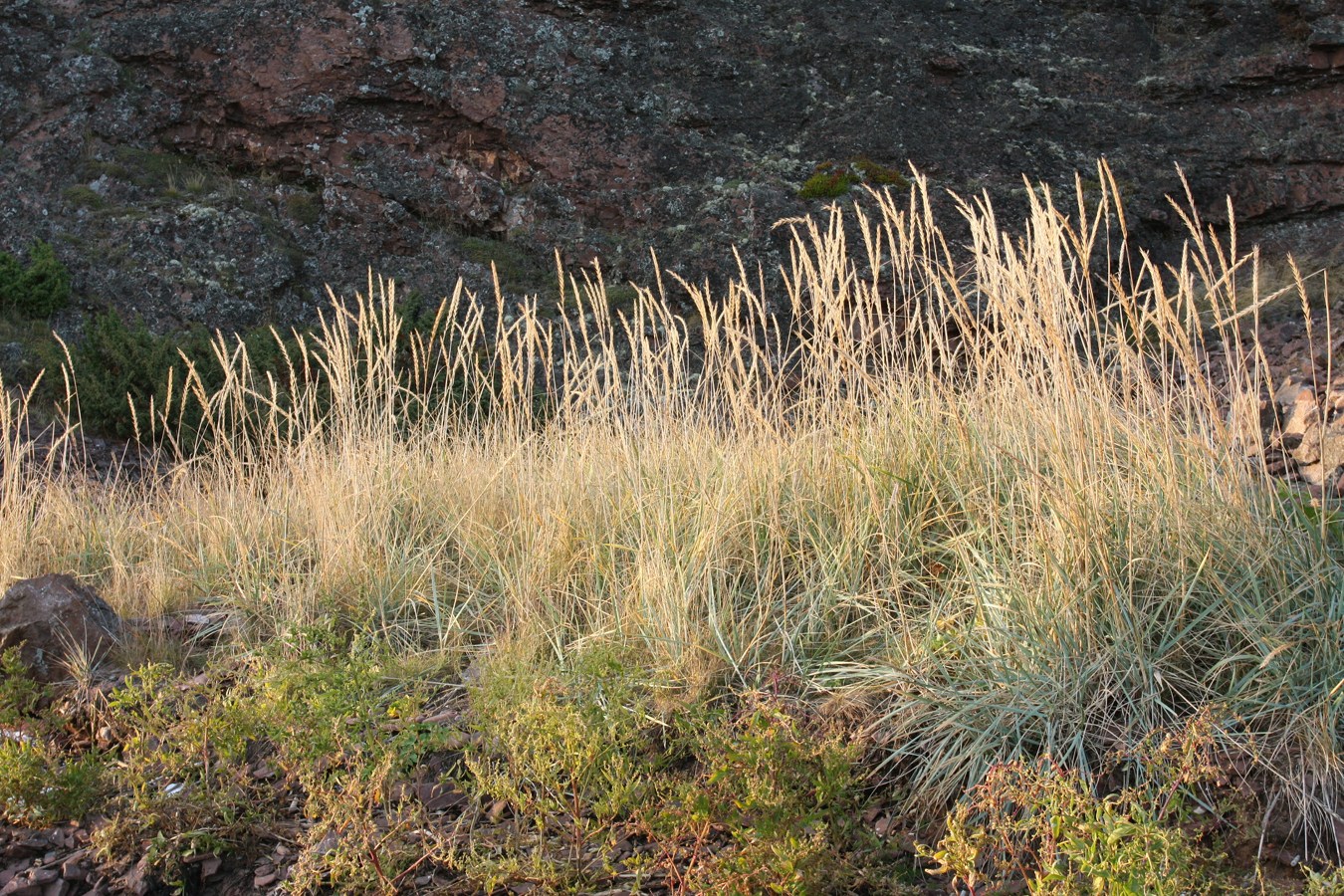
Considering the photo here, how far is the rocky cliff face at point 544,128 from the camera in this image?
376 inches

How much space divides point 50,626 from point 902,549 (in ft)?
8.98

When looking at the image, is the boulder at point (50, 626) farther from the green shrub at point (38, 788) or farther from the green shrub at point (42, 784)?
the green shrub at point (38, 788)

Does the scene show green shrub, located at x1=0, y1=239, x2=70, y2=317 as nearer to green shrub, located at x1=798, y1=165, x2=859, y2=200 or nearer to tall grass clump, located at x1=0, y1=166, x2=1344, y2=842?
tall grass clump, located at x1=0, y1=166, x2=1344, y2=842

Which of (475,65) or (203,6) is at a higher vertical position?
(203,6)

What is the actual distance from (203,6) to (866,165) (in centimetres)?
647

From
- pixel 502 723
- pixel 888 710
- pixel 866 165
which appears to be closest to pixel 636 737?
pixel 502 723

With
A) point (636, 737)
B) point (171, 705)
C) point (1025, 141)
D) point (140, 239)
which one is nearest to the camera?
point (636, 737)

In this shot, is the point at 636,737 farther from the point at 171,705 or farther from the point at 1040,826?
the point at 171,705

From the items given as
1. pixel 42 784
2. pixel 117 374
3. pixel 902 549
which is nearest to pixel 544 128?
pixel 117 374

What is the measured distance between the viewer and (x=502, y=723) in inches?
104

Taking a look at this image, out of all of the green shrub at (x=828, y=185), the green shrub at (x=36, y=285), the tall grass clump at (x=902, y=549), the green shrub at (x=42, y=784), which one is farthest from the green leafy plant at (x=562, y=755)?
the green shrub at (x=36, y=285)

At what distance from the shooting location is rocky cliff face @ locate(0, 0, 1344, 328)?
31.4ft

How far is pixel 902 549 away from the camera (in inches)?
136

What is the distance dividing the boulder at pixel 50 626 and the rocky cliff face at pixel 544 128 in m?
5.74
